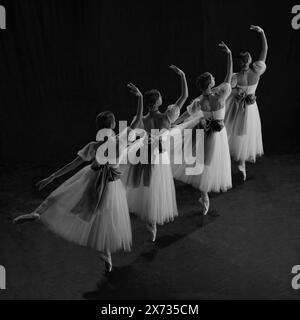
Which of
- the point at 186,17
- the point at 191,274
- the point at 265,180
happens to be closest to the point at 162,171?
the point at 191,274

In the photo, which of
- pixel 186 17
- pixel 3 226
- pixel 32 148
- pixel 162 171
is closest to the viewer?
pixel 162 171

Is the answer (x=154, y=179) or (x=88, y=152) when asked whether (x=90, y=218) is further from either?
(x=154, y=179)

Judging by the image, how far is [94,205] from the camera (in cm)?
361

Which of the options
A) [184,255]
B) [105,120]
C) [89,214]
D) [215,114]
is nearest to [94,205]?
[89,214]

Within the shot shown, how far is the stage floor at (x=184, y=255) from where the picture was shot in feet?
11.9

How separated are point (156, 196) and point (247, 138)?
1.23 metres

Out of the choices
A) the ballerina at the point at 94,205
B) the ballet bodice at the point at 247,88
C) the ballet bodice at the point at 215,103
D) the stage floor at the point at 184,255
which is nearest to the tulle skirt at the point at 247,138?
the ballet bodice at the point at 247,88

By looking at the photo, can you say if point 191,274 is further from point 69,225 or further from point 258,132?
point 258,132

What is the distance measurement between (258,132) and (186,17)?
1.18 metres

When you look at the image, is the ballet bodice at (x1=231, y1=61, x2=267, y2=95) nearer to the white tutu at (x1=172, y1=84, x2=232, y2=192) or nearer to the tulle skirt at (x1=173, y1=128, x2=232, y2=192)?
the white tutu at (x1=172, y1=84, x2=232, y2=192)

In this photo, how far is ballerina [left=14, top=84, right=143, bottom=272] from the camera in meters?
3.57

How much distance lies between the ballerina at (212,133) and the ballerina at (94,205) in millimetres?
741

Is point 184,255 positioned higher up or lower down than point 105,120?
lower down

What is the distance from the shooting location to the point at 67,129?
5305 millimetres
